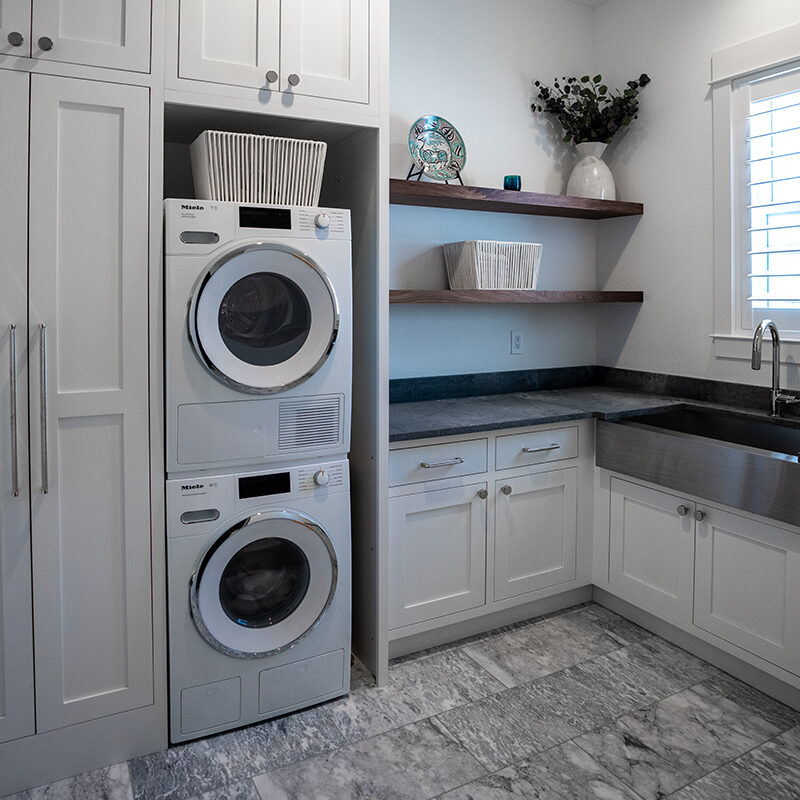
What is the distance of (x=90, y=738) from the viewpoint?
1.95 metres

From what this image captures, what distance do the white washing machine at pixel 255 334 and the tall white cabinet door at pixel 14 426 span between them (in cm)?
35

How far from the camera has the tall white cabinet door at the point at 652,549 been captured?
2525mm

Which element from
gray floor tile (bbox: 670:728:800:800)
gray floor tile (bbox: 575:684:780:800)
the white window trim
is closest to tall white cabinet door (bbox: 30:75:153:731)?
gray floor tile (bbox: 575:684:780:800)

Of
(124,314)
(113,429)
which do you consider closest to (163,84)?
(124,314)

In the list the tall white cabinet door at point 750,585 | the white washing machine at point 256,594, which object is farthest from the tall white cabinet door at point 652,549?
the white washing machine at point 256,594

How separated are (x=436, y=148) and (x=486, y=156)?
0.38m

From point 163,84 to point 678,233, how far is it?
222 cm

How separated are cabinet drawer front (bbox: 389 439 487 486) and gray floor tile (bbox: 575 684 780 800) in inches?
36.2

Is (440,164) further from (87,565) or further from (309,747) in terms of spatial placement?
(309,747)

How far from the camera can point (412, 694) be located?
232 centimetres

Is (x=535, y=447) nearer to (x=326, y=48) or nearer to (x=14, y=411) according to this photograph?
(x=326, y=48)

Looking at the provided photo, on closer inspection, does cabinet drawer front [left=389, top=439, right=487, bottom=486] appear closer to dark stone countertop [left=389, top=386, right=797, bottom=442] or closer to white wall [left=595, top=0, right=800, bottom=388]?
dark stone countertop [left=389, top=386, right=797, bottom=442]

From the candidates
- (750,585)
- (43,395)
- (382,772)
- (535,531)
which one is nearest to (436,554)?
(535,531)

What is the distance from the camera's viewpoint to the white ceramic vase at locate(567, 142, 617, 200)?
3180mm
